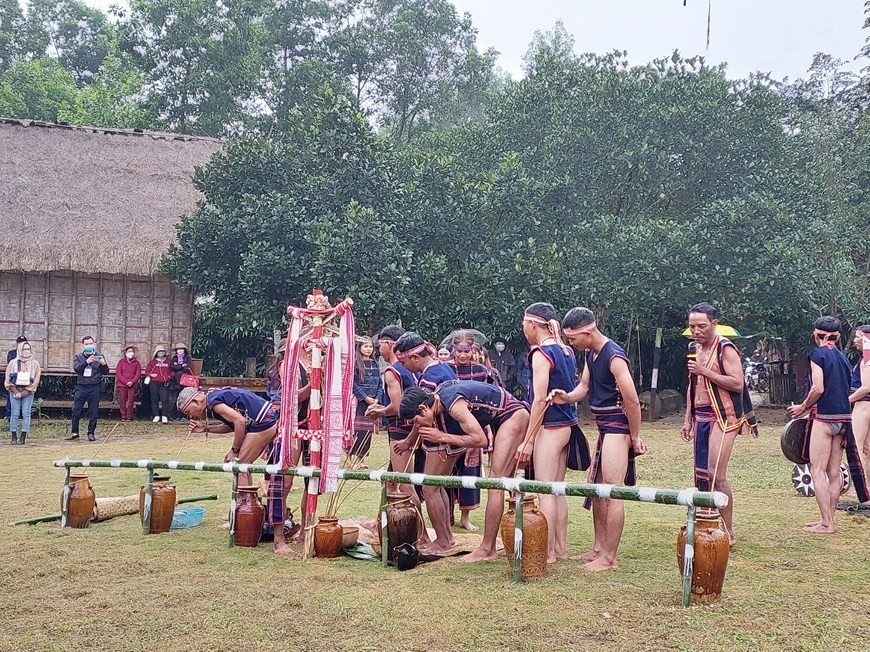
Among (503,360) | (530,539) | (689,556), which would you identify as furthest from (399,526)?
(503,360)

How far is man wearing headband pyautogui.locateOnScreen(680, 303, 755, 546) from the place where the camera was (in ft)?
20.4

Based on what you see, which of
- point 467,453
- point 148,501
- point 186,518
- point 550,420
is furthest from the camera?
point 186,518

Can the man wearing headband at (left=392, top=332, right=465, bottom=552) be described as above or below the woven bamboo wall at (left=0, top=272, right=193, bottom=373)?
below

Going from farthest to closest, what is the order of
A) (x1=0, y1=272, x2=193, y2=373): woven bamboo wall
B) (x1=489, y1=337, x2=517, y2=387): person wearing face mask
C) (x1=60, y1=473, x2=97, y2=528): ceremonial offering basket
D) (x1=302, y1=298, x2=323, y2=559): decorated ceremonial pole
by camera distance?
1. (x1=489, y1=337, x2=517, y2=387): person wearing face mask
2. (x1=0, y1=272, x2=193, y2=373): woven bamboo wall
3. (x1=60, y1=473, x2=97, y2=528): ceremonial offering basket
4. (x1=302, y1=298, x2=323, y2=559): decorated ceremonial pole

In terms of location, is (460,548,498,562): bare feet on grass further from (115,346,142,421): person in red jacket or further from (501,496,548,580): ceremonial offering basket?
(115,346,142,421): person in red jacket

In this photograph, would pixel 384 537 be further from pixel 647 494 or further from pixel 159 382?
pixel 159 382

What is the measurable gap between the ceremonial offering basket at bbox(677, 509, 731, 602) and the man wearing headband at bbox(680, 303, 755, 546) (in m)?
1.38

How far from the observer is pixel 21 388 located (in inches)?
578

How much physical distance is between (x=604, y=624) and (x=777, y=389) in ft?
69.6

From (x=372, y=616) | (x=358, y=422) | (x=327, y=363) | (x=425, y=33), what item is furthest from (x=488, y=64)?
(x=372, y=616)

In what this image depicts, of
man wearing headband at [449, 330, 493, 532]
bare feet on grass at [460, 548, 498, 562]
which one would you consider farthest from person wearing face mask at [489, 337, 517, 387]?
bare feet on grass at [460, 548, 498, 562]

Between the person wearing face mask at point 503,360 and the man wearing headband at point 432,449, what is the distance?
1110 cm

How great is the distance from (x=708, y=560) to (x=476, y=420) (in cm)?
188

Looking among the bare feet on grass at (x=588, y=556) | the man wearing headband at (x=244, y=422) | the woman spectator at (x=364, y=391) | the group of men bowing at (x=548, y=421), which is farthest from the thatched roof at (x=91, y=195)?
the bare feet on grass at (x=588, y=556)
